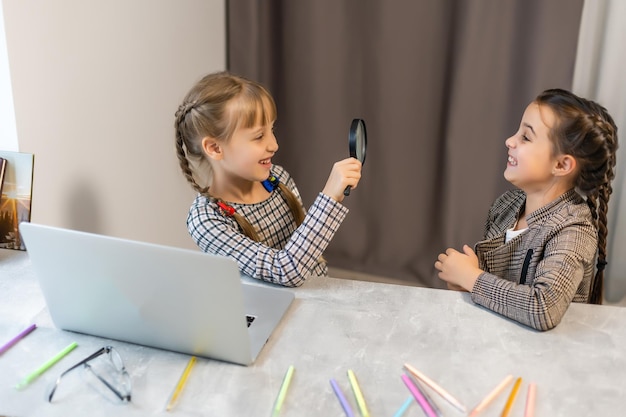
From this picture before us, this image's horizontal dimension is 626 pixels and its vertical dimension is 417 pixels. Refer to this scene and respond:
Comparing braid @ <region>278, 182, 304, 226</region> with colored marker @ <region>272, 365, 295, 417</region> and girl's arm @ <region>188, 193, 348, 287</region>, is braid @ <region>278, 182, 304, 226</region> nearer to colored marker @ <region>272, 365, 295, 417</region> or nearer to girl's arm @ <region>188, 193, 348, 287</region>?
girl's arm @ <region>188, 193, 348, 287</region>

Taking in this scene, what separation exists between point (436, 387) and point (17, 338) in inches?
26.3

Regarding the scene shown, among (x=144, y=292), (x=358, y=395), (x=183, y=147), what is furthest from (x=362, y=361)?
(x=183, y=147)

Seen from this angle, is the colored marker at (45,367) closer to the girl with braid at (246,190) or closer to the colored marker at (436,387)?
the girl with braid at (246,190)

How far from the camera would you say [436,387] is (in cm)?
90

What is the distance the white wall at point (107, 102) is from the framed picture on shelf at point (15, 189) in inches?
2.6

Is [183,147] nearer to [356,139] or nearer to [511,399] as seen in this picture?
[356,139]

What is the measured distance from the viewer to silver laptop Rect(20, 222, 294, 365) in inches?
34.9

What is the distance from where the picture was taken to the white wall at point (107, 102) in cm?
138

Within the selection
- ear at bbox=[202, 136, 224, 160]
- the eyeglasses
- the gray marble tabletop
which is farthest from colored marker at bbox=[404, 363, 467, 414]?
ear at bbox=[202, 136, 224, 160]

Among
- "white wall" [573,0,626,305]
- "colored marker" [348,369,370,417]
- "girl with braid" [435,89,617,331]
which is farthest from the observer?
"white wall" [573,0,626,305]

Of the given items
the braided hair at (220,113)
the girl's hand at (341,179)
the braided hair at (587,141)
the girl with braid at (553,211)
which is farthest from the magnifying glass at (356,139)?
the braided hair at (587,141)

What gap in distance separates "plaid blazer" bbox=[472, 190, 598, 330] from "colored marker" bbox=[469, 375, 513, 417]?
17 centimetres

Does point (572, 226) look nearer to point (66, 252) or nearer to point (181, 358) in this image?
point (181, 358)

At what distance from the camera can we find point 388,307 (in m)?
1.13
